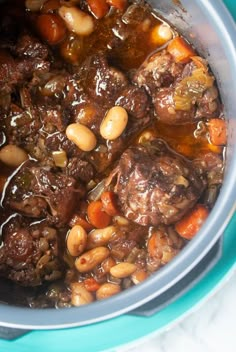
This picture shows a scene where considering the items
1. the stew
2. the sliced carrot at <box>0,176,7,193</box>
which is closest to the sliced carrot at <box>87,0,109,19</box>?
the stew

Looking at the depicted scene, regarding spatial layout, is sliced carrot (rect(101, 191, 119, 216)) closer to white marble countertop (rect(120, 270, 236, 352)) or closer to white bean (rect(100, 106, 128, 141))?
white bean (rect(100, 106, 128, 141))

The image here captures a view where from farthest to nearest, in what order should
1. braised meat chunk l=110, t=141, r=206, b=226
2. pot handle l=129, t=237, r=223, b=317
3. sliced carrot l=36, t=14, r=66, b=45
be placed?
1. sliced carrot l=36, t=14, r=66, b=45
2. braised meat chunk l=110, t=141, r=206, b=226
3. pot handle l=129, t=237, r=223, b=317

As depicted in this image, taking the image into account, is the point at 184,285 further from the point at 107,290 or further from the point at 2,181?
the point at 2,181

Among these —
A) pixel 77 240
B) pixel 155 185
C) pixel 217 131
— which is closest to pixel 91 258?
pixel 77 240

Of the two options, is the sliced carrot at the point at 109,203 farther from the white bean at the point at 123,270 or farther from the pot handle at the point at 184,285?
the pot handle at the point at 184,285

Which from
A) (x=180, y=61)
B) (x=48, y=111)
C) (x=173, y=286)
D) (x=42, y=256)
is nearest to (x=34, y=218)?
(x=42, y=256)

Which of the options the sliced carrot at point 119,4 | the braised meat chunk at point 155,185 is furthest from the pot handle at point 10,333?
the sliced carrot at point 119,4

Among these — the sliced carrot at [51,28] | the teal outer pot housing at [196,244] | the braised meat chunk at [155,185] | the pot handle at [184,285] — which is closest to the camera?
the teal outer pot housing at [196,244]
